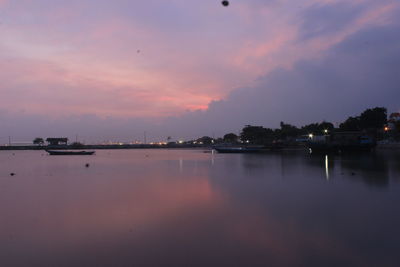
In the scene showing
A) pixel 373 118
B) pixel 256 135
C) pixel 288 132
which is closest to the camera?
pixel 373 118

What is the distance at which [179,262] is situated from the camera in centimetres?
620

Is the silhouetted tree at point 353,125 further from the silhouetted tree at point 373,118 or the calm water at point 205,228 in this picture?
A: the calm water at point 205,228

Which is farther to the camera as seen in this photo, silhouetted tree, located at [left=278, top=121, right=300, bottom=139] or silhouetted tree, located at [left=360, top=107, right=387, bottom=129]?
silhouetted tree, located at [left=278, top=121, right=300, bottom=139]

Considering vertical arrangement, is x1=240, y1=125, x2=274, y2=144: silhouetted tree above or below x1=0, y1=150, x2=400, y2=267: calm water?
above

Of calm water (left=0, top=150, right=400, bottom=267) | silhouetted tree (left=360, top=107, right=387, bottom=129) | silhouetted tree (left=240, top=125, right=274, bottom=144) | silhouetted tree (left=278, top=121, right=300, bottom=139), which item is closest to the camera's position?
calm water (left=0, top=150, right=400, bottom=267)

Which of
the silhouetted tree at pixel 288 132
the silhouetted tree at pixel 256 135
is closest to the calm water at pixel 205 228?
the silhouetted tree at pixel 288 132

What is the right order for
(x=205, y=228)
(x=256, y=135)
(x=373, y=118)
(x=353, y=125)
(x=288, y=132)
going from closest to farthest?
(x=205, y=228)
(x=373, y=118)
(x=353, y=125)
(x=288, y=132)
(x=256, y=135)

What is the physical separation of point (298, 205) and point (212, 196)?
4.24 meters

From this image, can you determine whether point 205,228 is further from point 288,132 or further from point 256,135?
point 256,135

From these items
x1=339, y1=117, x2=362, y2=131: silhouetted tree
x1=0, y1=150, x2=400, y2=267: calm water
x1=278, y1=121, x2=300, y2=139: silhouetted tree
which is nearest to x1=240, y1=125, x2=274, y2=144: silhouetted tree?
x1=278, y1=121, x2=300, y2=139: silhouetted tree

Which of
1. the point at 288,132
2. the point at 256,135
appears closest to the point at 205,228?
the point at 288,132

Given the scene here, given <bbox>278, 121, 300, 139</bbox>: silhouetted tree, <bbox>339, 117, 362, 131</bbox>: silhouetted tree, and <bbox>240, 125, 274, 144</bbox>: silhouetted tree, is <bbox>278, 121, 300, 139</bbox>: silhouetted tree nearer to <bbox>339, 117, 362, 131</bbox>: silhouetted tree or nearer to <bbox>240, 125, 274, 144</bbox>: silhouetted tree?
<bbox>240, 125, 274, 144</bbox>: silhouetted tree

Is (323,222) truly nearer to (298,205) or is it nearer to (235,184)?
(298,205)

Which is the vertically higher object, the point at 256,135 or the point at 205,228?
the point at 256,135
